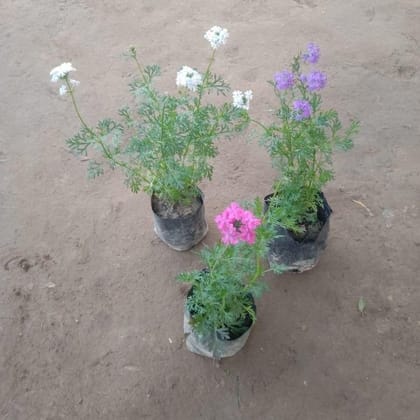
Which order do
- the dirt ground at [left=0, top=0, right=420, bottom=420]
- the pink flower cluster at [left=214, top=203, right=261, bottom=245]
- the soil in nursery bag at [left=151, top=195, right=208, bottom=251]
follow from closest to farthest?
the pink flower cluster at [left=214, top=203, right=261, bottom=245] → the dirt ground at [left=0, top=0, right=420, bottom=420] → the soil in nursery bag at [left=151, top=195, right=208, bottom=251]

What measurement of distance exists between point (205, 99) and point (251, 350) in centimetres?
210

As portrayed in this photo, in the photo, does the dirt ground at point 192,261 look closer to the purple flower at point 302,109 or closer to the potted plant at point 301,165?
the potted plant at point 301,165

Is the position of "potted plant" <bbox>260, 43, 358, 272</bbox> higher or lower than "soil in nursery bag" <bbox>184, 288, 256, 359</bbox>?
higher

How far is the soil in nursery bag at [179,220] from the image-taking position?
8.96 ft

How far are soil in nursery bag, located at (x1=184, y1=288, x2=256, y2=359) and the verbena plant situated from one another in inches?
20.6

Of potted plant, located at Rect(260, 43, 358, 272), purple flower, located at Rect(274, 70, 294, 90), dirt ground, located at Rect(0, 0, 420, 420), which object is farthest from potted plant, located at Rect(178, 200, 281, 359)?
purple flower, located at Rect(274, 70, 294, 90)

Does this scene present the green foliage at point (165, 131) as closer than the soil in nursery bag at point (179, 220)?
Yes

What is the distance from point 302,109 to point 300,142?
0.20 m

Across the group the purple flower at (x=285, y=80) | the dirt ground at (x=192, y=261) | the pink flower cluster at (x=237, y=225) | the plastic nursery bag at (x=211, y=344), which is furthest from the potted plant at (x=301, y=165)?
the plastic nursery bag at (x=211, y=344)

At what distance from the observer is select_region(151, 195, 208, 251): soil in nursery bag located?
2732 millimetres

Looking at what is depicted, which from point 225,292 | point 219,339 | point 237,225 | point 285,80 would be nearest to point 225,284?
point 225,292

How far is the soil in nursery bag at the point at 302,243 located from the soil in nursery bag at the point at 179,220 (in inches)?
16.8

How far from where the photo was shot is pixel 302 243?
2.60 meters

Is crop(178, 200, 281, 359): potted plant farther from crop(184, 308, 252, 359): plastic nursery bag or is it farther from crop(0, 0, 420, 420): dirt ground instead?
crop(0, 0, 420, 420): dirt ground
